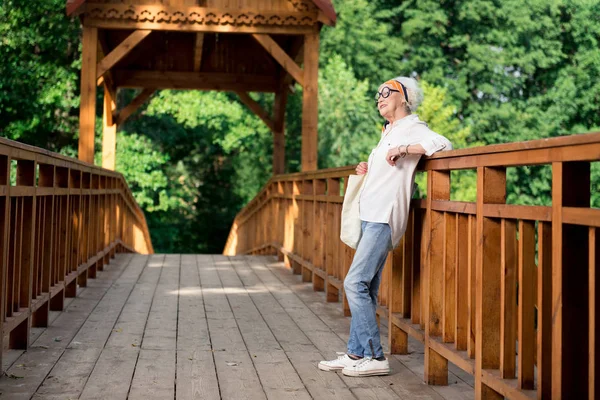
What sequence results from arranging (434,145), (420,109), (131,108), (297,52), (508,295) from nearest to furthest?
(508,295)
(434,145)
(297,52)
(131,108)
(420,109)

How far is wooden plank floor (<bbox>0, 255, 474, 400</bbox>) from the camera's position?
4.12 m

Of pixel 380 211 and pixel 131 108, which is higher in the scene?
pixel 131 108

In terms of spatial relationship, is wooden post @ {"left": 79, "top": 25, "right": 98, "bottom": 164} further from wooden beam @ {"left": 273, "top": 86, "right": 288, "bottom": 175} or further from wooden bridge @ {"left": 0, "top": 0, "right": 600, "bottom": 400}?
wooden beam @ {"left": 273, "top": 86, "right": 288, "bottom": 175}

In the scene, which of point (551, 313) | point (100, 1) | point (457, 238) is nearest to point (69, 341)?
point (457, 238)

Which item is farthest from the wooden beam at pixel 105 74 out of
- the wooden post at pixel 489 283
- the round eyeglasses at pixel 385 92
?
the wooden post at pixel 489 283

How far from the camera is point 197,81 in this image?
16.0m

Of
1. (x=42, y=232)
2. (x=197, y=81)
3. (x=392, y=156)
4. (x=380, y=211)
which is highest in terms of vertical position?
(x=197, y=81)

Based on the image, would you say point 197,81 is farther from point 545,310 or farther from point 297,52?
point 545,310

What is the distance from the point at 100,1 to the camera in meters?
12.0

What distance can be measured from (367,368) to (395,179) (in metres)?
1.04

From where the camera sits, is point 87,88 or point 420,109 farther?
point 420,109

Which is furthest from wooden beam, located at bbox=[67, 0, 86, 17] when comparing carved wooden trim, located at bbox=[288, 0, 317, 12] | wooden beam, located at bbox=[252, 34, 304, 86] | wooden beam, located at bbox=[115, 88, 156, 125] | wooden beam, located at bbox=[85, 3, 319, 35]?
wooden beam, located at bbox=[115, 88, 156, 125]

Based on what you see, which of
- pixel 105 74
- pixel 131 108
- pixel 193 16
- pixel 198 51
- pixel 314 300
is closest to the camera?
pixel 314 300

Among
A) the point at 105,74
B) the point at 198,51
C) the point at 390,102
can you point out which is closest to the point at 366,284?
the point at 390,102
